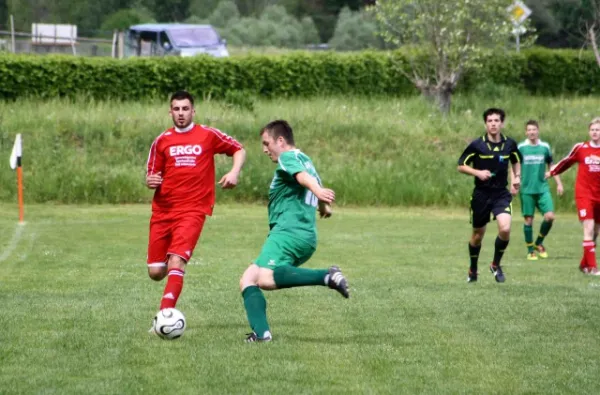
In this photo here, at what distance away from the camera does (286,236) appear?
29.1 feet

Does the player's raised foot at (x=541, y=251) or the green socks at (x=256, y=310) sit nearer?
the green socks at (x=256, y=310)

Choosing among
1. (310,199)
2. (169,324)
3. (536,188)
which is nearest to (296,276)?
(310,199)

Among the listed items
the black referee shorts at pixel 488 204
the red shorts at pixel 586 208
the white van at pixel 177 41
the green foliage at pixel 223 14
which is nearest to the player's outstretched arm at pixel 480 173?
the black referee shorts at pixel 488 204

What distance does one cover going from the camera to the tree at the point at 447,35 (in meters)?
34.2

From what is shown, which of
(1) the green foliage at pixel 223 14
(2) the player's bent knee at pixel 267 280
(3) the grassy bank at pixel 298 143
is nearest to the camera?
(2) the player's bent knee at pixel 267 280

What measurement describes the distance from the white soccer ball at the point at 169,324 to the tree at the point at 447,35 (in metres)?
26.3

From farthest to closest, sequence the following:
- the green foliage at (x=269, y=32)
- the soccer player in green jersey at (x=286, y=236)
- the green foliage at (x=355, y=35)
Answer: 1. the green foliage at (x=355, y=35)
2. the green foliage at (x=269, y=32)
3. the soccer player in green jersey at (x=286, y=236)

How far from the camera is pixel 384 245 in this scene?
65.9ft

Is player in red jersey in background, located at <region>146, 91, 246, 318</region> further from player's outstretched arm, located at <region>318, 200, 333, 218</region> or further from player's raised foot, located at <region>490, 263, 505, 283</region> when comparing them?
player's raised foot, located at <region>490, 263, 505, 283</region>

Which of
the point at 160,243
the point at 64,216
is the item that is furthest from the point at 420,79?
the point at 160,243

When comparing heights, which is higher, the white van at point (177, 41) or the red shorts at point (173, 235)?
the red shorts at point (173, 235)

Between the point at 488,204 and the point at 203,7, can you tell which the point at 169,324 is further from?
the point at 203,7

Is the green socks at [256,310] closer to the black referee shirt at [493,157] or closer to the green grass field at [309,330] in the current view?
the green grass field at [309,330]

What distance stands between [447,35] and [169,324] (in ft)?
89.0
